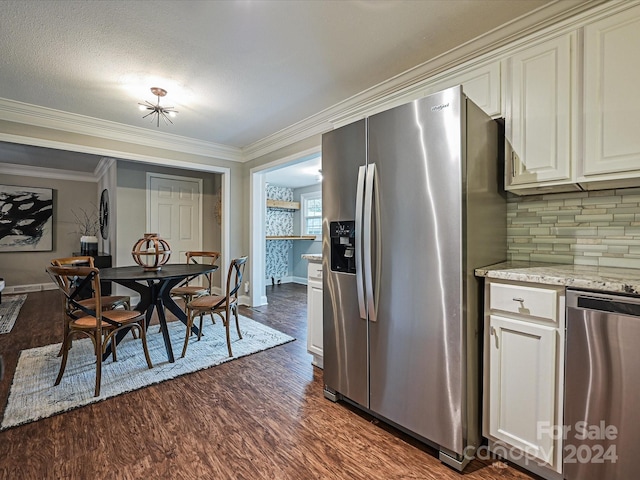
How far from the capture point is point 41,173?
603 centimetres

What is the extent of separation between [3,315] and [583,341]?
6119 mm

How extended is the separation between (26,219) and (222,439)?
22.0 feet

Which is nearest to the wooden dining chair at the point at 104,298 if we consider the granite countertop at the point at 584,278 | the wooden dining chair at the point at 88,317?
the wooden dining chair at the point at 88,317

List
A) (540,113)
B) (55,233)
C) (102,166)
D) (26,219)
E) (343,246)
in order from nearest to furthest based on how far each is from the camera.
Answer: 1. (540,113)
2. (343,246)
3. (102,166)
4. (26,219)
5. (55,233)

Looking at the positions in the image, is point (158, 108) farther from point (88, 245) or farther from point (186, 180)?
point (88, 245)

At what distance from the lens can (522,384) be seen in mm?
1450

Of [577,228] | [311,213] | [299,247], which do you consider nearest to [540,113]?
[577,228]

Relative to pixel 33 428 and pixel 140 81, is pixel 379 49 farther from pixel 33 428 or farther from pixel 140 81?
pixel 33 428

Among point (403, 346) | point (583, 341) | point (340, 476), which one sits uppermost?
point (583, 341)

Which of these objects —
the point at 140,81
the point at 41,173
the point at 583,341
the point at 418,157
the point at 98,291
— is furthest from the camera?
the point at 41,173

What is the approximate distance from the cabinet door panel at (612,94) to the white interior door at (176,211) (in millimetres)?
5349

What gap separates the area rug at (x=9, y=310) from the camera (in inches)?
146

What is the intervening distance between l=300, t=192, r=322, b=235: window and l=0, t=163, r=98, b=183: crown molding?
14.9 feet

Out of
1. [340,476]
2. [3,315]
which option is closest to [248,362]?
[340,476]
